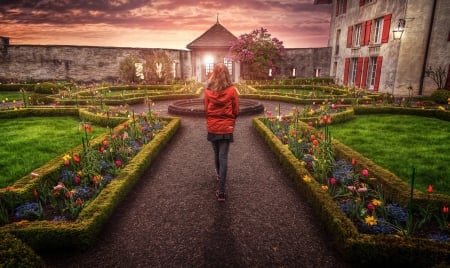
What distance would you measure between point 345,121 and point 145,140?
6.84 m

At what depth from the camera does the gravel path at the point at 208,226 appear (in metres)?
2.92

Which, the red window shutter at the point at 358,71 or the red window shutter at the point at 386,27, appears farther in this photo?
the red window shutter at the point at 358,71

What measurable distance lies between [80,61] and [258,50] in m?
15.4

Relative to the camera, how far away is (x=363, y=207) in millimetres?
3723

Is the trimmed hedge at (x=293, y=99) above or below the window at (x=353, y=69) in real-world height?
below

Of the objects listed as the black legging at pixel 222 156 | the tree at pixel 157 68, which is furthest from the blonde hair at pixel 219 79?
the tree at pixel 157 68

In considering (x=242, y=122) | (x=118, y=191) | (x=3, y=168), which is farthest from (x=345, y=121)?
(x=3, y=168)

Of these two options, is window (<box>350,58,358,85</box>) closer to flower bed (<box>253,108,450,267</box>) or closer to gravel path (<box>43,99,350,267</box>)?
flower bed (<box>253,108,450,267</box>)

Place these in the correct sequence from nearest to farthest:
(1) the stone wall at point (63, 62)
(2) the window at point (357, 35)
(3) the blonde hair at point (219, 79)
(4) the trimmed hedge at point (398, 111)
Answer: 1. (3) the blonde hair at point (219, 79)
2. (4) the trimmed hedge at point (398, 111)
3. (2) the window at point (357, 35)
4. (1) the stone wall at point (63, 62)

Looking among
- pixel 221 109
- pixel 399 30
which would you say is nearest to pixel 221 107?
pixel 221 109

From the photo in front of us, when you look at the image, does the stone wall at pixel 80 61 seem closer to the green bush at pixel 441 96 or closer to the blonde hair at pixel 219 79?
the green bush at pixel 441 96

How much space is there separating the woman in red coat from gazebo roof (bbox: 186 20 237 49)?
2223 cm

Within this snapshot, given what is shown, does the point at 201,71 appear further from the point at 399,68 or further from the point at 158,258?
the point at 158,258

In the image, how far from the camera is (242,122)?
9.50 meters
